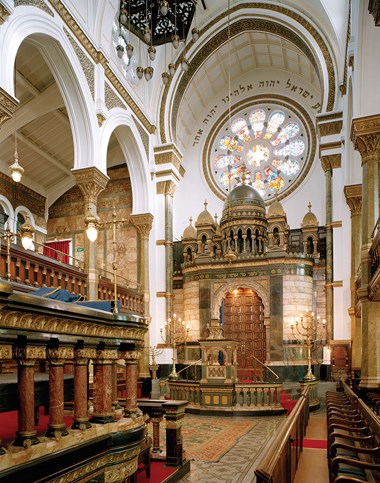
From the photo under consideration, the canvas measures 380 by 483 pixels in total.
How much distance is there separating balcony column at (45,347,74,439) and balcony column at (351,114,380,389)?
7254 mm

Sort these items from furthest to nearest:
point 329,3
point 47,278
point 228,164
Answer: point 228,164, point 329,3, point 47,278

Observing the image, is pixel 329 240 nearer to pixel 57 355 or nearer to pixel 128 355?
pixel 128 355

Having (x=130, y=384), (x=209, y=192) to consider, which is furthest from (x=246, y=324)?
(x=130, y=384)

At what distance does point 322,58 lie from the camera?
16.7 m

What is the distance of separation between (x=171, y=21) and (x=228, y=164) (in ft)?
22.2

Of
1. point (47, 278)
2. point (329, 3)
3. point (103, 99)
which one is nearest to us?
point (47, 278)

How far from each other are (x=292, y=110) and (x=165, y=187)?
7.17m

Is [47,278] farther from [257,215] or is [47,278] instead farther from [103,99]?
[257,215]

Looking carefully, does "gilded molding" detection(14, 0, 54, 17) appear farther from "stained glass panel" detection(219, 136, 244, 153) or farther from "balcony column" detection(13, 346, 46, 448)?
"stained glass panel" detection(219, 136, 244, 153)

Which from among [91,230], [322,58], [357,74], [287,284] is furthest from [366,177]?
[322,58]

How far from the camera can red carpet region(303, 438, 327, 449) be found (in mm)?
7301

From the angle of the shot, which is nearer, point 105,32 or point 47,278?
point 47,278

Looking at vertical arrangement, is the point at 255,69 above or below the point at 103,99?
above

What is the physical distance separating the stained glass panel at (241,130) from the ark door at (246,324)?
777cm
